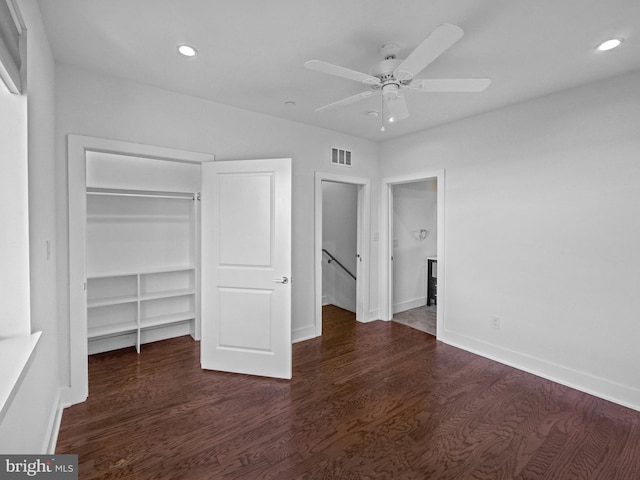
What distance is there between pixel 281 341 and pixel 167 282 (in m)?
1.84

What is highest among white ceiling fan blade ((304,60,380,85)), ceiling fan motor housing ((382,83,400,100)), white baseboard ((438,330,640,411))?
ceiling fan motor housing ((382,83,400,100))

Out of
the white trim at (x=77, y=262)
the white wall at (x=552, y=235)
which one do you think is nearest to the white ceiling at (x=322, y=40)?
the white wall at (x=552, y=235)

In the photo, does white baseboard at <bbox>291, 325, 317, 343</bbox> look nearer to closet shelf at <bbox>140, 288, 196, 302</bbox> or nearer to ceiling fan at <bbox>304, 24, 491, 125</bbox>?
closet shelf at <bbox>140, 288, 196, 302</bbox>

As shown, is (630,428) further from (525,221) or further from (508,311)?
(525,221)

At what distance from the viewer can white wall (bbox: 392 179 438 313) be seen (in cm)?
482

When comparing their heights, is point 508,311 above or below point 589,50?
below

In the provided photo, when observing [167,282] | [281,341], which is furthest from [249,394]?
[167,282]

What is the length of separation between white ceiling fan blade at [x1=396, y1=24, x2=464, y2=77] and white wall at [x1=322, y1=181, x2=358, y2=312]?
3006mm

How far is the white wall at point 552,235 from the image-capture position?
2.48 m

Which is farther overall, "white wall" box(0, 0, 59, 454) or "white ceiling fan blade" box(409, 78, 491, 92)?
"white ceiling fan blade" box(409, 78, 491, 92)

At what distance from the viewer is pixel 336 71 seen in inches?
71.8

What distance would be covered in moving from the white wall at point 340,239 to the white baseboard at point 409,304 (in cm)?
69

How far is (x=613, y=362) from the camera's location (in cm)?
253

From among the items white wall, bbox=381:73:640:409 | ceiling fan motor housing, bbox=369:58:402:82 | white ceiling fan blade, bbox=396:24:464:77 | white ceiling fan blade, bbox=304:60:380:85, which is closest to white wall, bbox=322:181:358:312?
white wall, bbox=381:73:640:409
